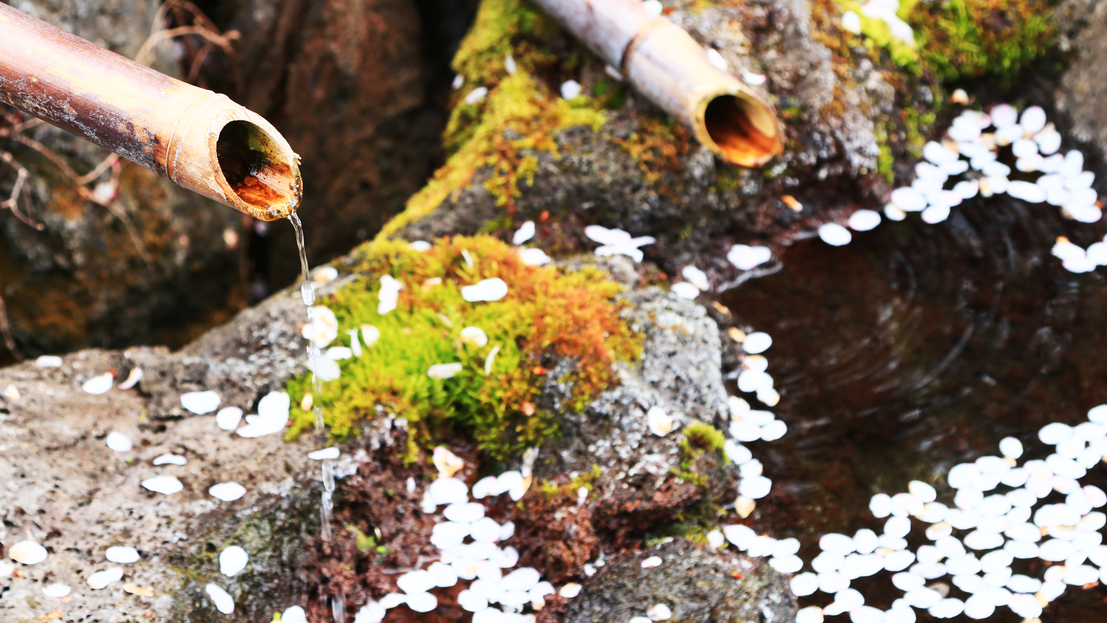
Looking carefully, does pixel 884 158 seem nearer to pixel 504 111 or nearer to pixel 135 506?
pixel 504 111

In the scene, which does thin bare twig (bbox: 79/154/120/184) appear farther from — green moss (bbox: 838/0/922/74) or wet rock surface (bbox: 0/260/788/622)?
green moss (bbox: 838/0/922/74)

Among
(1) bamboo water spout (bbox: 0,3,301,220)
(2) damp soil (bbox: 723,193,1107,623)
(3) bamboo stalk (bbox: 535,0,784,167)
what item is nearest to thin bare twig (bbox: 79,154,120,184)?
(1) bamboo water spout (bbox: 0,3,301,220)

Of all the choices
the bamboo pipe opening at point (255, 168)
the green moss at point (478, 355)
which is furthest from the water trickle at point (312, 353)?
the bamboo pipe opening at point (255, 168)

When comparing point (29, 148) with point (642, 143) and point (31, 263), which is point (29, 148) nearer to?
point (31, 263)

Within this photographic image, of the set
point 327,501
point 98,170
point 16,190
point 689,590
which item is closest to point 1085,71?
point 689,590

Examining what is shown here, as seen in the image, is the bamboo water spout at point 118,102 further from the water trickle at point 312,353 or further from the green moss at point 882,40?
the green moss at point 882,40

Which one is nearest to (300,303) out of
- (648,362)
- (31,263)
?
(648,362)
